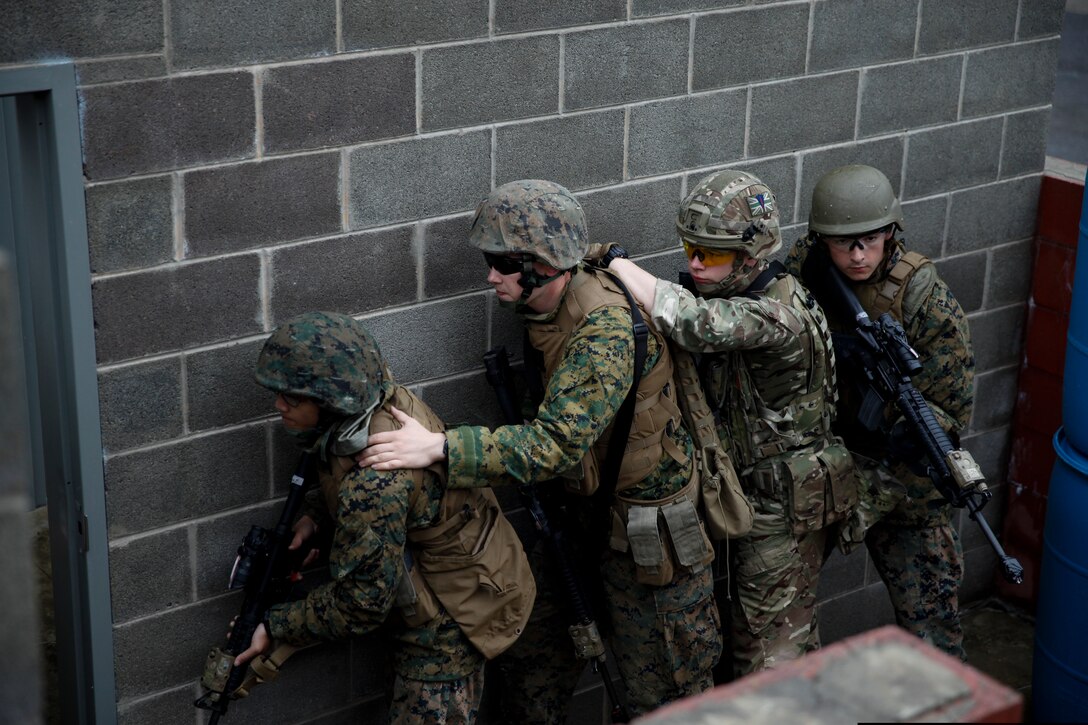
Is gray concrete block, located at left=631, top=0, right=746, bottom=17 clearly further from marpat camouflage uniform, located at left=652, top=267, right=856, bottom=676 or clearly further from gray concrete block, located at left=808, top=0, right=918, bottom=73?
marpat camouflage uniform, located at left=652, top=267, right=856, bottom=676

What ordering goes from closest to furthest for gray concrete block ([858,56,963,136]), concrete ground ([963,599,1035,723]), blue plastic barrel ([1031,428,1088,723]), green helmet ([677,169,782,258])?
1. green helmet ([677,169,782,258])
2. blue plastic barrel ([1031,428,1088,723])
3. gray concrete block ([858,56,963,136])
4. concrete ground ([963,599,1035,723])

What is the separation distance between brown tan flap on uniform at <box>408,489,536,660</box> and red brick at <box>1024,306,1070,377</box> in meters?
2.61

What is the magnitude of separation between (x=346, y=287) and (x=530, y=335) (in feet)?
1.67

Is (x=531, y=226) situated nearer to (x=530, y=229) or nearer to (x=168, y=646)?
(x=530, y=229)

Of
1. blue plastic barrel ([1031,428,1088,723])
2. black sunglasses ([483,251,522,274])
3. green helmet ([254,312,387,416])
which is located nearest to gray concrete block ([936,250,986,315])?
blue plastic barrel ([1031,428,1088,723])

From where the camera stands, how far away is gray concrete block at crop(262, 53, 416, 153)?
353cm

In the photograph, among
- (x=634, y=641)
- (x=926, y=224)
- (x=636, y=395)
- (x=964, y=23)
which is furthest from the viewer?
(x=926, y=224)

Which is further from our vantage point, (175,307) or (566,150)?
(566,150)

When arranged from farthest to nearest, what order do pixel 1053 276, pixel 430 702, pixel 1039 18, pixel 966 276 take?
pixel 1053 276 < pixel 966 276 < pixel 1039 18 < pixel 430 702

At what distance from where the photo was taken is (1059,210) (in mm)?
5277

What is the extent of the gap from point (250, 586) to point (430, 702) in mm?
558

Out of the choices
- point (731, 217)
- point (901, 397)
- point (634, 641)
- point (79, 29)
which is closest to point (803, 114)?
point (731, 217)

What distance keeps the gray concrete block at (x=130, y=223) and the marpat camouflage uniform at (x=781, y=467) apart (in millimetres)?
1501

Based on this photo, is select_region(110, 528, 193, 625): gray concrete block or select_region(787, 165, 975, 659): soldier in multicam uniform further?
select_region(787, 165, 975, 659): soldier in multicam uniform
